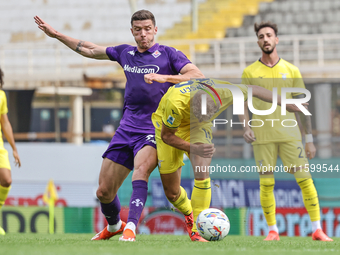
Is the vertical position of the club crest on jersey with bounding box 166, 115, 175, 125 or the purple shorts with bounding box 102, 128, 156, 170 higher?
the club crest on jersey with bounding box 166, 115, 175, 125

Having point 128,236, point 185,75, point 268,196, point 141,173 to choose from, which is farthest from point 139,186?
point 268,196

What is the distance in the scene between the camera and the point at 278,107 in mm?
4938

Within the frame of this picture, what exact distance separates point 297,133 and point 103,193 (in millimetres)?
2058

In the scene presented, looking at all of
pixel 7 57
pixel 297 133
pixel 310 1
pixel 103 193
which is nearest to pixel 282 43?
pixel 310 1

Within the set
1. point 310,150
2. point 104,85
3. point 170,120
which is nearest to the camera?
point 170,120

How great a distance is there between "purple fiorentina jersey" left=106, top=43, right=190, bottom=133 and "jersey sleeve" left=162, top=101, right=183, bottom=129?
1.26 feet

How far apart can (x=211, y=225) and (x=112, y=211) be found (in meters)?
1.06

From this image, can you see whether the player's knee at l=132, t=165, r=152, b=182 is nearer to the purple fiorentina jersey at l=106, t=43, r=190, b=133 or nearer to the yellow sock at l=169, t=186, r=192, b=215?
the purple fiorentina jersey at l=106, t=43, r=190, b=133

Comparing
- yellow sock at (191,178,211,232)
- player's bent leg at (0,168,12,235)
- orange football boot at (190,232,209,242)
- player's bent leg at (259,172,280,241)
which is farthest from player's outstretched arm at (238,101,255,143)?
player's bent leg at (0,168,12,235)

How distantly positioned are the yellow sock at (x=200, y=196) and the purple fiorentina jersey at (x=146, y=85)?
0.64m

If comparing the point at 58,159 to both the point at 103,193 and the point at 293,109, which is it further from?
the point at 293,109

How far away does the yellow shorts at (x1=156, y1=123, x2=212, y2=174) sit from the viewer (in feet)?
13.7

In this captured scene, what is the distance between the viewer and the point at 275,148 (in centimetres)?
503

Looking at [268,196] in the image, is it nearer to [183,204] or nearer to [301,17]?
[183,204]
